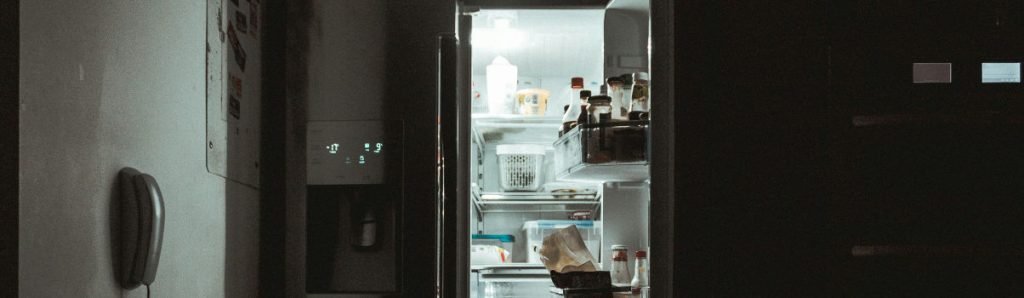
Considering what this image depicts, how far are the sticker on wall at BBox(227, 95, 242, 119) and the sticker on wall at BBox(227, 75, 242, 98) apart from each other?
0.04ft

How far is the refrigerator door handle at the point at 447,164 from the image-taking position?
2.42m

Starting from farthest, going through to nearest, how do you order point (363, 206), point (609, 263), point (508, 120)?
point (508, 120)
point (609, 263)
point (363, 206)

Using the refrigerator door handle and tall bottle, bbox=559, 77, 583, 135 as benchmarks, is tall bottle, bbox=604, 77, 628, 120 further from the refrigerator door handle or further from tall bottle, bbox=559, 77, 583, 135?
the refrigerator door handle

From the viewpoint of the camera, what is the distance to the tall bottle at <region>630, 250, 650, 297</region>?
276 centimetres

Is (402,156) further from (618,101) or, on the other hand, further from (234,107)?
(618,101)

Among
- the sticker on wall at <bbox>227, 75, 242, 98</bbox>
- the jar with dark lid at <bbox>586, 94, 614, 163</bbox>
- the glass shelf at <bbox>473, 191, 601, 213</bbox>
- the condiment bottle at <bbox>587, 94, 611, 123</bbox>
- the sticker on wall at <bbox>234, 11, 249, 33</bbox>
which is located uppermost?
the sticker on wall at <bbox>234, 11, 249, 33</bbox>

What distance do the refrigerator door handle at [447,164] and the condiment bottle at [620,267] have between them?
1.98ft
